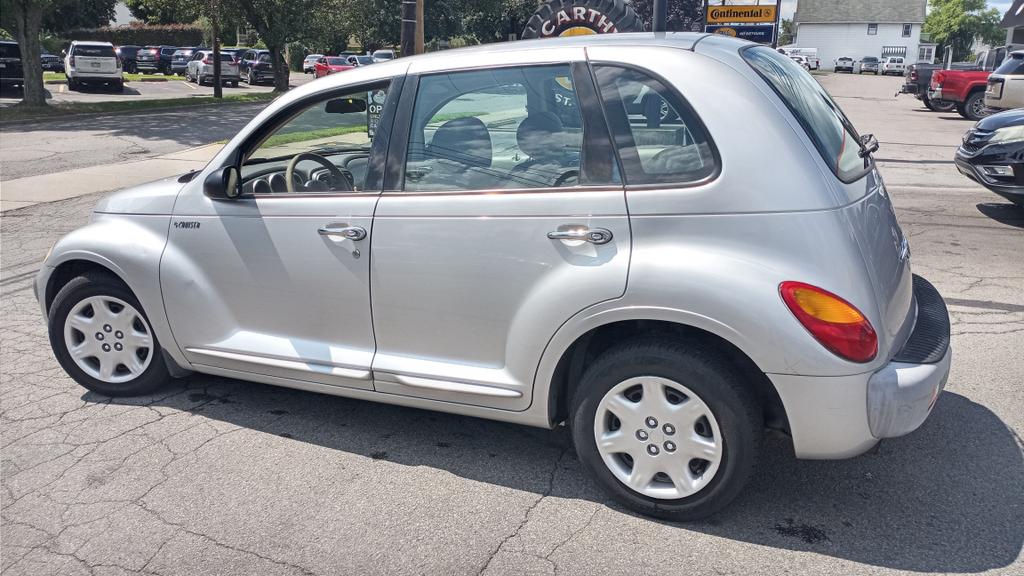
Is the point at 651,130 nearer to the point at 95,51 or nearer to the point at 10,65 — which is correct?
the point at 10,65

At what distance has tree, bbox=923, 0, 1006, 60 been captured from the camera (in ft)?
272

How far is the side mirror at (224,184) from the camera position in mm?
4047

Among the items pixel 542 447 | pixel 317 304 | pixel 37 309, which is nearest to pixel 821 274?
pixel 542 447

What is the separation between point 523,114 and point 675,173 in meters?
0.77

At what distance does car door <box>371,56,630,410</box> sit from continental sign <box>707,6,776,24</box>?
509 inches

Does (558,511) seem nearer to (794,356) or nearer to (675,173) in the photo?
(794,356)

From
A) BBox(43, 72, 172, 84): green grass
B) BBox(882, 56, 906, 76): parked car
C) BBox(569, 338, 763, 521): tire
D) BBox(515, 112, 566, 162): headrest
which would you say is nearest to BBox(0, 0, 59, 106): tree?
BBox(43, 72, 172, 84): green grass

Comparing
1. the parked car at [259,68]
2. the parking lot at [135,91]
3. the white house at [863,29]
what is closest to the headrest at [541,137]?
the parking lot at [135,91]

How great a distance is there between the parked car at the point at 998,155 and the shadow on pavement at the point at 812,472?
4.98 metres

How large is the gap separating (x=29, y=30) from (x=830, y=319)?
23.1 m

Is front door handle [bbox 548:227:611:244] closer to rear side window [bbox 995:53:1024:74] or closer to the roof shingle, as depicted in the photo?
rear side window [bbox 995:53:1024:74]

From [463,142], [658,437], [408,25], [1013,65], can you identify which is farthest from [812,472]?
[1013,65]

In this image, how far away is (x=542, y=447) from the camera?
4.02 m

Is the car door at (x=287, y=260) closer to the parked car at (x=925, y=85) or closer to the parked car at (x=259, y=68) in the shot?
the parked car at (x=925, y=85)
